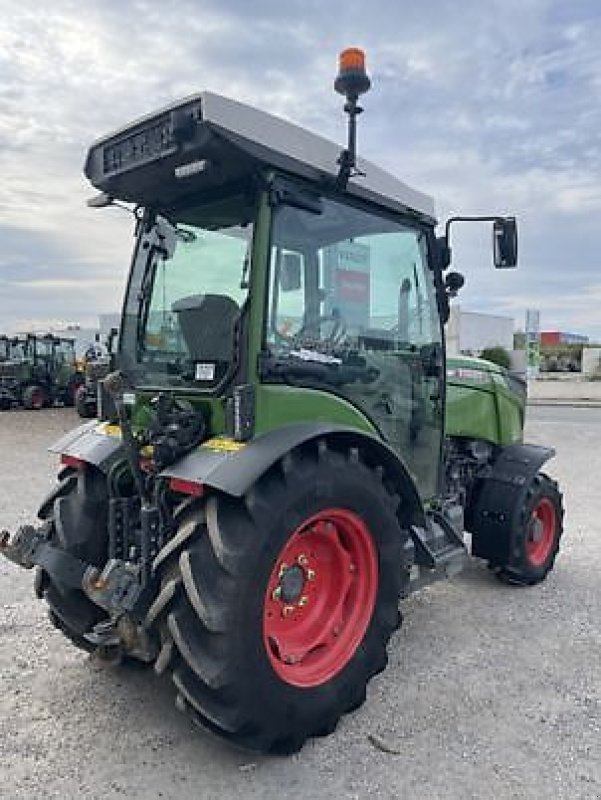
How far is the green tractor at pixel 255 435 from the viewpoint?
2.55m

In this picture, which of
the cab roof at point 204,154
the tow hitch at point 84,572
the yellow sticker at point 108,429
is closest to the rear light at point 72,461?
the yellow sticker at point 108,429

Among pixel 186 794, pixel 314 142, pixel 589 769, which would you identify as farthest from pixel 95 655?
pixel 314 142

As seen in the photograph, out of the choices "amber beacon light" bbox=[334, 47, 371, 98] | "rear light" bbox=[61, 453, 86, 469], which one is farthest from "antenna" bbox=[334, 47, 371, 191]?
"rear light" bbox=[61, 453, 86, 469]

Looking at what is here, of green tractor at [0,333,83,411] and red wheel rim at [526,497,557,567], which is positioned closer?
red wheel rim at [526,497,557,567]

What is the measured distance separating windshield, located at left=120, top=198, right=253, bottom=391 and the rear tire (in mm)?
2461

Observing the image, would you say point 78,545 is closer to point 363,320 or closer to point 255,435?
point 255,435

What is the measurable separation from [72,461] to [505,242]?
2614 millimetres

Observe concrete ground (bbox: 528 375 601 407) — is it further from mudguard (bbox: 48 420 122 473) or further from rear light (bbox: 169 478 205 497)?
rear light (bbox: 169 478 205 497)

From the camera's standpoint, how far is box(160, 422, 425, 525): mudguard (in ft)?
8.29

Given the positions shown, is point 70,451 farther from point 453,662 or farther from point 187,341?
point 453,662

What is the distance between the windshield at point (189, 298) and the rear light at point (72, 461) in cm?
48

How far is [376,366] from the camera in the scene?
11.8 feet

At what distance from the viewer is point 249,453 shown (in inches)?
103

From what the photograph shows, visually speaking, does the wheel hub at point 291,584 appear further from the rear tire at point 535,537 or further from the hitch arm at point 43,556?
the rear tire at point 535,537
